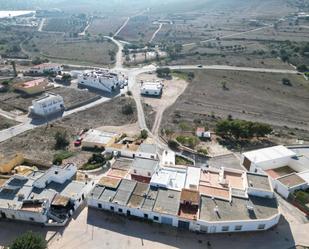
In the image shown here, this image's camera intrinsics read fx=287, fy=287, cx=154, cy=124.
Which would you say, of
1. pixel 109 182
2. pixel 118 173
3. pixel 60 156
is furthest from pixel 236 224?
pixel 60 156

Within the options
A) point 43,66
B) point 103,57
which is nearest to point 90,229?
point 43,66

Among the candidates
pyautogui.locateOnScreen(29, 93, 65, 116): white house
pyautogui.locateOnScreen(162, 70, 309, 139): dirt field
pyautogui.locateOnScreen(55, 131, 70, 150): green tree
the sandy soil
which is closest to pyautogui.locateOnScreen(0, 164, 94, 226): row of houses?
pyautogui.locateOnScreen(55, 131, 70, 150): green tree

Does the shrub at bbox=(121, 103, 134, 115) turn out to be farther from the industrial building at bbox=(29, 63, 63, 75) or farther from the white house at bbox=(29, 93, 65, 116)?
the industrial building at bbox=(29, 63, 63, 75)

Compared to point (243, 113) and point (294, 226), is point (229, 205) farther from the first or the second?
point (243, 113)

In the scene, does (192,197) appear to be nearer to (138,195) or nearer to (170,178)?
(170,178)

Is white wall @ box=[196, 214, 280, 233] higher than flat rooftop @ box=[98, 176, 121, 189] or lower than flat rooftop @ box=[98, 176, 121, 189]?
lower

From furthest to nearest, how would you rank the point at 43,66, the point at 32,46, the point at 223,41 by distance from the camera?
the point at 223,41, the point at 32,46, the point at 43,66
